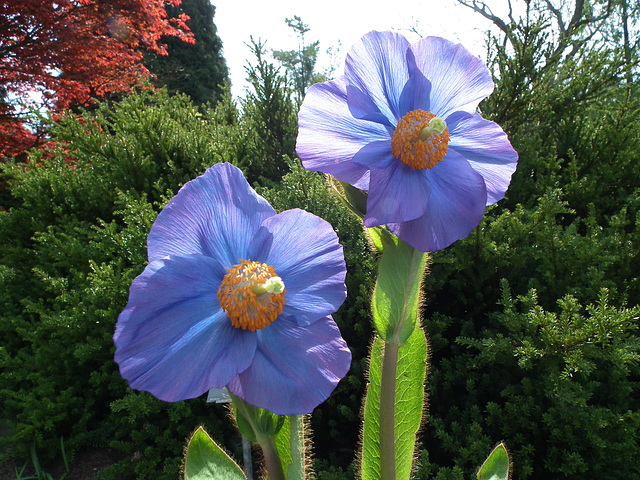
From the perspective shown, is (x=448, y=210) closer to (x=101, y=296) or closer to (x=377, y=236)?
(x=377, y=236)

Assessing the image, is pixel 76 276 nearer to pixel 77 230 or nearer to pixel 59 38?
pixel 77 230

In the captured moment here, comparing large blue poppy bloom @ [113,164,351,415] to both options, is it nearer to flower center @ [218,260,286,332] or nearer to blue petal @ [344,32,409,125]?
flower center @ [218,260,286,332]

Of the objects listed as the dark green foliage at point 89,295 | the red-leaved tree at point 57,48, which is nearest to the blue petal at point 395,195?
the dark green foliage at point 89,295

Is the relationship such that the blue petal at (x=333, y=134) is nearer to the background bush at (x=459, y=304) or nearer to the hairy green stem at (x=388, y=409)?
the hairy green stem at (x=388, y=409)

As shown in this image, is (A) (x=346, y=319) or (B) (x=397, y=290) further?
(A) (x=346, y=319)

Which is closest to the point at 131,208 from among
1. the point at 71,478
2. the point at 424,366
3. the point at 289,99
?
the point at 71,478

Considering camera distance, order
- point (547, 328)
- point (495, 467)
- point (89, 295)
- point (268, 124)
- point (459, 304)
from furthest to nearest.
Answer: point (268, 124) → point (459, 304) → point (89, 295) → point (547, 328) → point (495, 467)

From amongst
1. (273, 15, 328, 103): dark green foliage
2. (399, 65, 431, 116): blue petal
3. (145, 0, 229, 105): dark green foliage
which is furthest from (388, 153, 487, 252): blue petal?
(273, 15, 328, 103): dark green foliage

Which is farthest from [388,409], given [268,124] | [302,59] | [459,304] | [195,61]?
[302,59]
